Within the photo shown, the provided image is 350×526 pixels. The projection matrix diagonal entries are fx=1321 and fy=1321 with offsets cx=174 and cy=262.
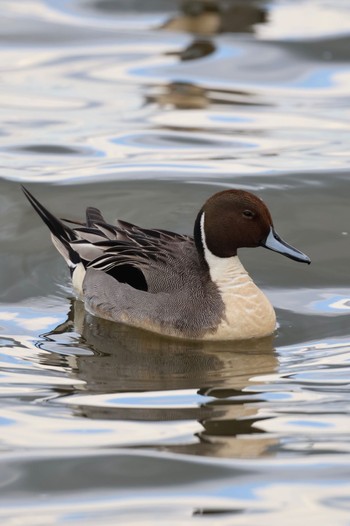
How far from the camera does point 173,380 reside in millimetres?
7109

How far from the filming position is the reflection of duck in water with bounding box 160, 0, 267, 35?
52.1 ft

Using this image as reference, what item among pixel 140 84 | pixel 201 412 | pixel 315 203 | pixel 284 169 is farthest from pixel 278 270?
pixel 140 84

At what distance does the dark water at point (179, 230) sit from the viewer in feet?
18.3

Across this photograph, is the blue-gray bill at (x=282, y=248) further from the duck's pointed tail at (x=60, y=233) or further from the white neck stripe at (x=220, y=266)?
the duck's pointed tail at (x=60, y=233)

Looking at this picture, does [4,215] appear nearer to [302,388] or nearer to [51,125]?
[51,125]

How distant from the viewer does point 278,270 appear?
9.21 meters

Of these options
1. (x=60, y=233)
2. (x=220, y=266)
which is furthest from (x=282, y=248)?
(x=60, y=233)

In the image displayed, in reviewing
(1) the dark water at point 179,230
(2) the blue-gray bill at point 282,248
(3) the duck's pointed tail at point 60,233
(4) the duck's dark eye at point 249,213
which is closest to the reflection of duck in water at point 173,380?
(1) the dark water at point 179,230

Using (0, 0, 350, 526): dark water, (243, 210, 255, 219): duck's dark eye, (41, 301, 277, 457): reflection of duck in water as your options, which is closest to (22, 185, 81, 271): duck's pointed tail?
(0, 0, 350, 526): dark water

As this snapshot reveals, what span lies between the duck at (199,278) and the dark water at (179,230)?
11 cm

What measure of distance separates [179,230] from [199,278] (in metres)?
1.80

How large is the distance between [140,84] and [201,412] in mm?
7952

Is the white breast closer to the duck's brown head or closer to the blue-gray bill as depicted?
the duck's brown head

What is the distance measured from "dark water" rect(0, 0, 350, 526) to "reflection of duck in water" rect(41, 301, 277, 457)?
2 centimetres
